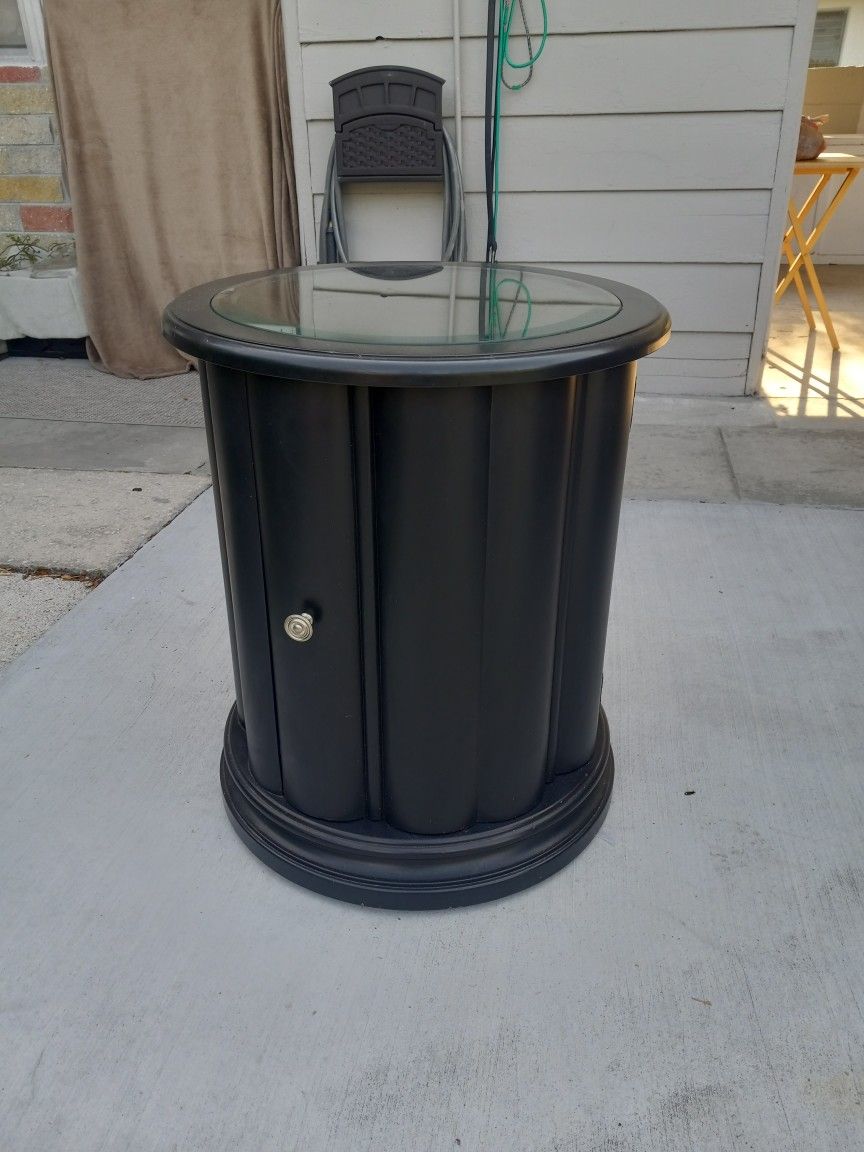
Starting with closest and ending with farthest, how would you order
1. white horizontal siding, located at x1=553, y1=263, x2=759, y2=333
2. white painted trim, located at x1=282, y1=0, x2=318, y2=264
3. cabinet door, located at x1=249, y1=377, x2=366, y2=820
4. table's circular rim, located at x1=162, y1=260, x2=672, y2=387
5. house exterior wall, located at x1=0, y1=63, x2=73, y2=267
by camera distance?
table's circular rim, located at x1=162, y1=260, x2=672, y2=387 < cabinet door, located at x1=249, y1=377, x2=366, y2=820 < white painted trim, located at x1=282, y1=0, x2=318, y2=264 < white horizontal siding, located at x1=553, y1=263, x2=759, y2=333 < house exterior wall, located at x1=0, y1=63, x2=73, y2=267

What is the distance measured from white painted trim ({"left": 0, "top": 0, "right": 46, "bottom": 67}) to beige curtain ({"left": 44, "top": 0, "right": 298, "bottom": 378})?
40cm

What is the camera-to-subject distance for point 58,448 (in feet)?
11.0

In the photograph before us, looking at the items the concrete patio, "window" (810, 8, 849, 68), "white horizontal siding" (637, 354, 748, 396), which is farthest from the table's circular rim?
"window" (810, 8, 849, 68)

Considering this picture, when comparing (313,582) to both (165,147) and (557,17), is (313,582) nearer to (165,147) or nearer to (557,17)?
(557,17)

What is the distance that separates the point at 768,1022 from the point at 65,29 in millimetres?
4436

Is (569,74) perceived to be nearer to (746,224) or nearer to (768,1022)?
(746,224)

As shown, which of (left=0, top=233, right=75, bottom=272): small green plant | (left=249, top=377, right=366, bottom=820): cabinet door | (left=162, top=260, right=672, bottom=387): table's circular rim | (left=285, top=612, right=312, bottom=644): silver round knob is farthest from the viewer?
(left=0, top=233, right=75, bottom=272): small green plant

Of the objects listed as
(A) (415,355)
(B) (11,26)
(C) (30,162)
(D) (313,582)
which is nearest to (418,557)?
(D) (313,582)

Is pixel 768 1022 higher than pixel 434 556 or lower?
lower

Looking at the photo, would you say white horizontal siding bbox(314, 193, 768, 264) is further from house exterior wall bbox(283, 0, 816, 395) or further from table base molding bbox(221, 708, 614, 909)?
table base molding bbox(221, 708, 614, 909)

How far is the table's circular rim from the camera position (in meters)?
1.05

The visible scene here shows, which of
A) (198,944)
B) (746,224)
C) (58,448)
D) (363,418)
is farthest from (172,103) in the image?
(198,944)

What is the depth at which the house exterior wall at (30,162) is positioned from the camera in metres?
4.17

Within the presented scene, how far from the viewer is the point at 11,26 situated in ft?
13.9
